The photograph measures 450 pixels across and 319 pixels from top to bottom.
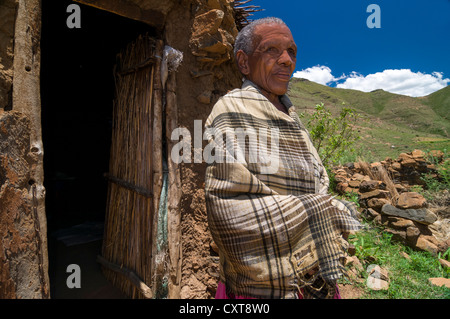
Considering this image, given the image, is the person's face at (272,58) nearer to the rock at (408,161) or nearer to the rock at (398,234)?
the rock at (398,234)

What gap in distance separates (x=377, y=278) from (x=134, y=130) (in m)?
3.27

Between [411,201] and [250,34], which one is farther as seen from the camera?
[411,201]

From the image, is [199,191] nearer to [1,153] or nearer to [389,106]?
[1,153]

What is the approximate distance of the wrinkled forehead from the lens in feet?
4.57

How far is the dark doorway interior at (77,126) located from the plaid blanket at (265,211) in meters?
1.89

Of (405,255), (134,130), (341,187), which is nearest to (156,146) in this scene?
(134,130)

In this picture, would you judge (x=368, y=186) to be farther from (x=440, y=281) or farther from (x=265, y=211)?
(x=265, y=211)

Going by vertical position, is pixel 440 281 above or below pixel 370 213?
below

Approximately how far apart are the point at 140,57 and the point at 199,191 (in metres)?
1.47

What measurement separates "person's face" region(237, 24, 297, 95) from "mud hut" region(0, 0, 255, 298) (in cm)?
95

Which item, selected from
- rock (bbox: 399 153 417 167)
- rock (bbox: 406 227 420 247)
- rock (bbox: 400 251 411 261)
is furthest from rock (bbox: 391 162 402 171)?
rock (bbox: 400 251 411 261)

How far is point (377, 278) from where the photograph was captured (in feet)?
9.85

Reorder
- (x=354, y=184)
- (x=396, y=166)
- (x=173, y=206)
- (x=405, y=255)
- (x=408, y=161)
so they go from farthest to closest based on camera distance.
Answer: (x=396, y=166), (x=408, y=161), (x=354, y=184), (x=405, y=255), (x=173, y=206)
